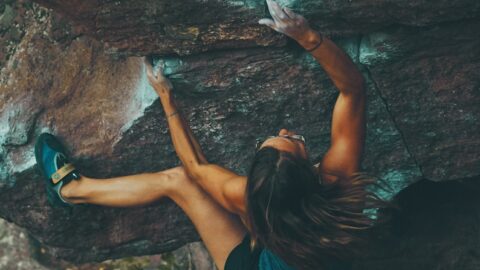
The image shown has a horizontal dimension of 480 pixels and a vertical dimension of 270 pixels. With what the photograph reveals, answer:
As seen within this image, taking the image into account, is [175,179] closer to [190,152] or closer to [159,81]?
[190,152]

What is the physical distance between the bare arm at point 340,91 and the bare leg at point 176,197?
64cm

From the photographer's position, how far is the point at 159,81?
374 centimetres

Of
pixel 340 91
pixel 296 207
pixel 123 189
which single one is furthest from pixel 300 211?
pixel 123 189

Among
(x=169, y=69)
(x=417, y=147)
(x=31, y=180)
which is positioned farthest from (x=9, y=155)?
(x=417, y=147)

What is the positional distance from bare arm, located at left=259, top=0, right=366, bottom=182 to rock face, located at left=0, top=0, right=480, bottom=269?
310 millimetres

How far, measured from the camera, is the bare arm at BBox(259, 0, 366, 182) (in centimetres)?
321

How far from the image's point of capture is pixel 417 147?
405 cm

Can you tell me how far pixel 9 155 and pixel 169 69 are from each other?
1.13 metres

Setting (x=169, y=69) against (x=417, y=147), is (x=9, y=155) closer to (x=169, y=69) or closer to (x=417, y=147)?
(x=169, y=69)

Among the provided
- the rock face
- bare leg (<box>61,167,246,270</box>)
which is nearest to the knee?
bare leg (<box>61,167,246,270</box>)

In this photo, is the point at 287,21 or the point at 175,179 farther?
the point at 175,179

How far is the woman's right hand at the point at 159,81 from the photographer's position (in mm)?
3740

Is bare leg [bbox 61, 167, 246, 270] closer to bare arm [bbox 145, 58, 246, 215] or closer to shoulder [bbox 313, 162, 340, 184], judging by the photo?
bare arm [bbox 145, 58, 246, 215]

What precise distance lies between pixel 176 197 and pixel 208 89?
2.00ft
